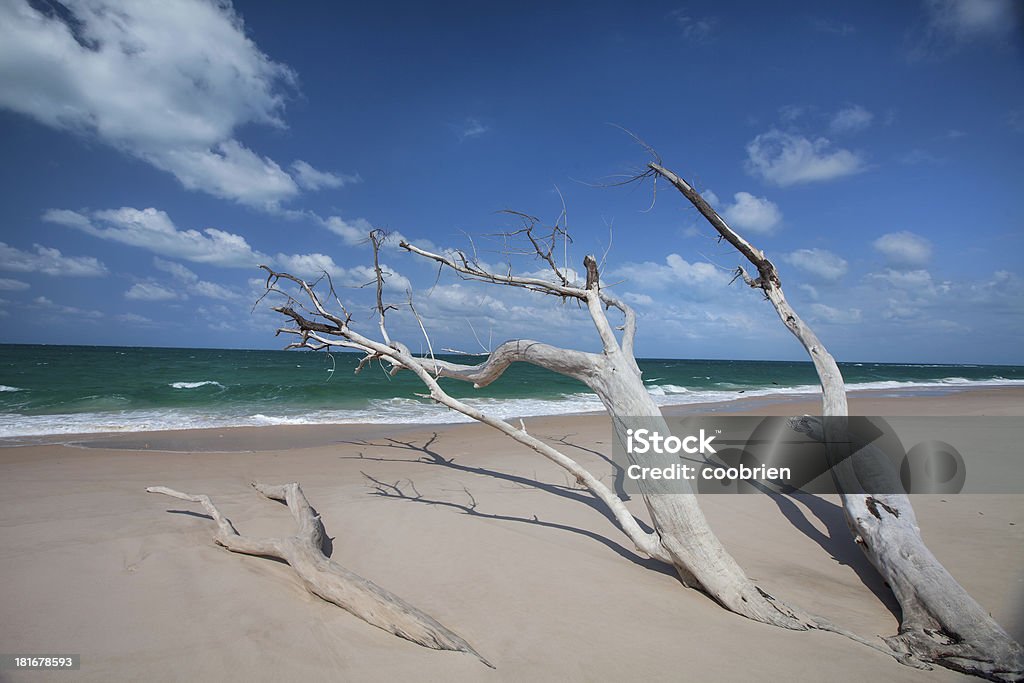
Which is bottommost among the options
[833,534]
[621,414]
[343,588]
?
[833,534]

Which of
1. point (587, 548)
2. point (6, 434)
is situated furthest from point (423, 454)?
point (6, 434)

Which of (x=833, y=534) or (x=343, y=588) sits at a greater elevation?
(x=343, y=588)

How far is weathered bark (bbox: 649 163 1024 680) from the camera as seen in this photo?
275 cm

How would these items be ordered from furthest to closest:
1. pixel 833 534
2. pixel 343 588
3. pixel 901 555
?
pixel 833 534 → pixel 901 555 → pixel 343 588

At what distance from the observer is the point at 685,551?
3.50 meters

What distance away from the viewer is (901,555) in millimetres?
3594

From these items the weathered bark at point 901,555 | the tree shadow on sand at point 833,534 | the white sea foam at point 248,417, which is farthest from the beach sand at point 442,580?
the white sea foam at point 248,417

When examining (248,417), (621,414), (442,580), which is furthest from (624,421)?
(248,417)

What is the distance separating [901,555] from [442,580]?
3.46m

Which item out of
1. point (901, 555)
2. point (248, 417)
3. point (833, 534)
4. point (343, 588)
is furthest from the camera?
point (248, 417)

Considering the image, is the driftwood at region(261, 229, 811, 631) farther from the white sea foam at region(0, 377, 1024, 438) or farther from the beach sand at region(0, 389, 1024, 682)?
the white sea foam at region(0, 377, 1024, 438)

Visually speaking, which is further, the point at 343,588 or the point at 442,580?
the point at 442,580

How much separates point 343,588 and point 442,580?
2.97 feet

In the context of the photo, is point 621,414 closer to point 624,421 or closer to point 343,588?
point 624,421
